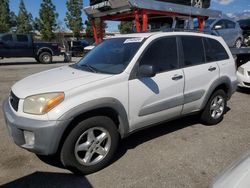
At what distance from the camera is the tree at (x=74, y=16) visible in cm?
4988

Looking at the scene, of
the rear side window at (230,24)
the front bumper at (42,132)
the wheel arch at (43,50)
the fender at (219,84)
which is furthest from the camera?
the wheel arch at (43,50)

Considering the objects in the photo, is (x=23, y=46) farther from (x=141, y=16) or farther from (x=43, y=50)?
(x=141, y=16)

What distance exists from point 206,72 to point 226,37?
21.3 feet

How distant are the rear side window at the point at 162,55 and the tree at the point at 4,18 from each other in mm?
52929

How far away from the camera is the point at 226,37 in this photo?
34.8 ft

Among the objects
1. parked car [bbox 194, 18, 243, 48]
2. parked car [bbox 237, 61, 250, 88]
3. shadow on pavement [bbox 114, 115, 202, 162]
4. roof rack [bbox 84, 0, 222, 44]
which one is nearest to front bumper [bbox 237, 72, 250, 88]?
parked car [bbox 237, 61, 250, 88]

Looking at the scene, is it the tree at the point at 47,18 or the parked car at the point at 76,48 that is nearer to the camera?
the parked car at the point at 76,48

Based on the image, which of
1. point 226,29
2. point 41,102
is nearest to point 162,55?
point 41,102

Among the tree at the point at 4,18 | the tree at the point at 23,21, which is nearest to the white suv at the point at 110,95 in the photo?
the tree at the point at 4,18

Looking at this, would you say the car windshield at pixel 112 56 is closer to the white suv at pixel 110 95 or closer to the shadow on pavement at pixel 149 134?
the white suv at pixel 110 95

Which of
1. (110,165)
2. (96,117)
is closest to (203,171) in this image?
(110,165)

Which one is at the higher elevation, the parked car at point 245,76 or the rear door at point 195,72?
the rear door at point 195,72

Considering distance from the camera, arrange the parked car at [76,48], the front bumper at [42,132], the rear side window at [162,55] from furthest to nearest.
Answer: the parked car at [76,48], the rear side window at [162,55], the front bumper at [42,132]

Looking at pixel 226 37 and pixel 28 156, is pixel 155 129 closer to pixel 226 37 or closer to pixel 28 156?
pixel 28 156
